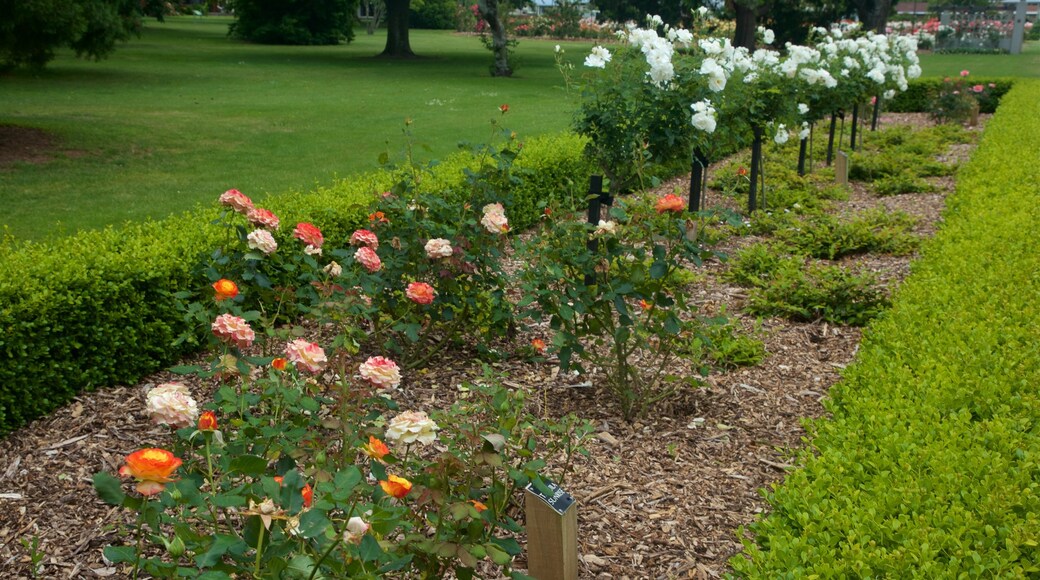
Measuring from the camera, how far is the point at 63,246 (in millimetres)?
4527

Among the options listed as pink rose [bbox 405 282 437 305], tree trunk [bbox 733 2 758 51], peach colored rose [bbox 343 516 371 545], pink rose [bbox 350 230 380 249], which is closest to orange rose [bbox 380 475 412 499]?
peach colored rose [bbox 343 516 371 545]

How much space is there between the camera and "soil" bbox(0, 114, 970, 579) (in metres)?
3.01

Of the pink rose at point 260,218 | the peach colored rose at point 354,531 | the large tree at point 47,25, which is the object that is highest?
the large tree at point 47,25

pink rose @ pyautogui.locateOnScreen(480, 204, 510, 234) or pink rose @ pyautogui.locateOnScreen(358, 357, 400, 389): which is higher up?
pink rose @ pyautogui.locateOnScreen(480, 204, 510, 234)

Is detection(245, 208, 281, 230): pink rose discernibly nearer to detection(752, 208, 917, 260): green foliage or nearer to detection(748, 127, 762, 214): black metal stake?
detection(752, 208, 917, 260): green foliage

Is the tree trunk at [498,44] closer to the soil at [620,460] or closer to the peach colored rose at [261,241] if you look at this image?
the soil at [620,460]

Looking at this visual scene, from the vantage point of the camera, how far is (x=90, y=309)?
13.4 feet

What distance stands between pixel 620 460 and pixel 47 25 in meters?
8.95

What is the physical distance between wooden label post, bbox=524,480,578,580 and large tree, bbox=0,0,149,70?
9216 mm

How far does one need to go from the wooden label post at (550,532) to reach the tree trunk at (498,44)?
20.2m

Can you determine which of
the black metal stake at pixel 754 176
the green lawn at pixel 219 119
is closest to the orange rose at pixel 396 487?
the green lawn at pixel 219 119

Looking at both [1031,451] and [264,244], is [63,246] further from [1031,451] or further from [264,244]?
[1031,451]

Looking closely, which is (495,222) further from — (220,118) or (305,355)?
(220,118)

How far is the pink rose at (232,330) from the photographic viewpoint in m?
2.64
